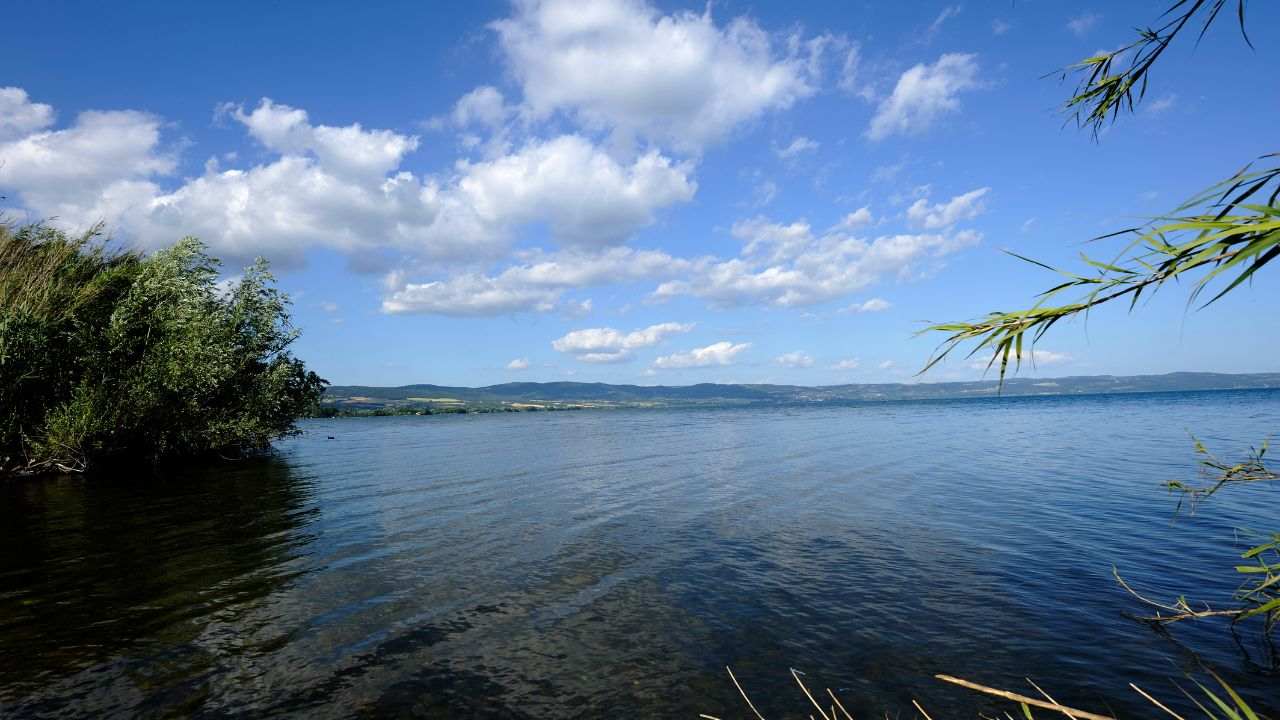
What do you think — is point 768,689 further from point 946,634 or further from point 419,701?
point 419,701

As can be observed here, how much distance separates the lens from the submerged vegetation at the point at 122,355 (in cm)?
3042

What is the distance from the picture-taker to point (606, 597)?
13.7 m

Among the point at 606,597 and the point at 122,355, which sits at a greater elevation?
the point at 122,355

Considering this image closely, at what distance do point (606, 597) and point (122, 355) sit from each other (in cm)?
3647

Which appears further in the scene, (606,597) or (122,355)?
(122,355)

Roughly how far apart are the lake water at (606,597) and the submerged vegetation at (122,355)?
5.30 metres

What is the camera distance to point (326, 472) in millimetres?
39438

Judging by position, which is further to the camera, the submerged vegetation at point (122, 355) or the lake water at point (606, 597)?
the submerged vegetation at point (122, 355)

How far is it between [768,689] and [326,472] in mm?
37493

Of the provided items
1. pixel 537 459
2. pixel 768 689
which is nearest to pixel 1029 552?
pixel 768 689

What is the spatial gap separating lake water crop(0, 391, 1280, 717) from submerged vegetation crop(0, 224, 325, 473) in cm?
530

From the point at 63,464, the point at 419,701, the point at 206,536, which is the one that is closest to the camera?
the point at 419,701

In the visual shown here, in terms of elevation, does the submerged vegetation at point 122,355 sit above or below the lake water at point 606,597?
above

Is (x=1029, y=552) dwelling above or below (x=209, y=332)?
below
